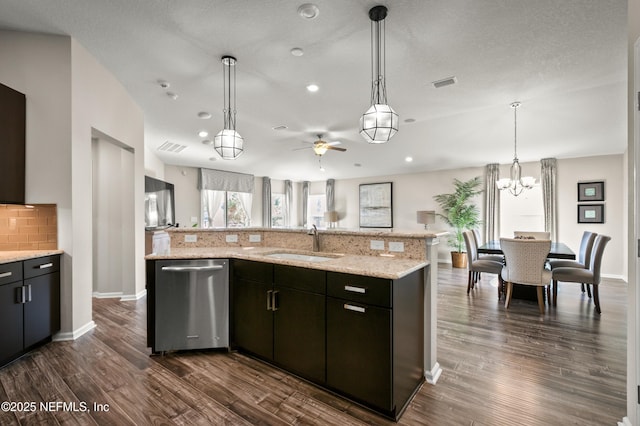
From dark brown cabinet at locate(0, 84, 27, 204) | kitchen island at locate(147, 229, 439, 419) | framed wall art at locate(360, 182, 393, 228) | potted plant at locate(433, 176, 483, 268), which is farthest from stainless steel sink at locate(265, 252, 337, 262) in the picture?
framed wall art at locate(360, 182, 393, 228)

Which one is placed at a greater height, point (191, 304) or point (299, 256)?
point (299, 256)

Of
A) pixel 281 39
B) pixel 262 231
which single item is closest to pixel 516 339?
pixel 262 231

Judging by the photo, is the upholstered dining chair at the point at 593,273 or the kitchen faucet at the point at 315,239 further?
the upholstered dining chair at the point at 593,273

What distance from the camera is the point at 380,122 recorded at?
7.51 ft

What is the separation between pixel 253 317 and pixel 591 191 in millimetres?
7140

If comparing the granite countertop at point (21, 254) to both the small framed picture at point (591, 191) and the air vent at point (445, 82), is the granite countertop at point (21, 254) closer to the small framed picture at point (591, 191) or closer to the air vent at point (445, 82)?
the air vent at point (445, 82)

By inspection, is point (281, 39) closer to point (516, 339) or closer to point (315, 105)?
point (315, 105)

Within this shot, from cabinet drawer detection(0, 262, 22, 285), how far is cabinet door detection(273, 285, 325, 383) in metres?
2.24

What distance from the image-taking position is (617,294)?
4.60m

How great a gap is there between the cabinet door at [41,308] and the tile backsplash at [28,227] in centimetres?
39

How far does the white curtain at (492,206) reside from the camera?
6.80 meters

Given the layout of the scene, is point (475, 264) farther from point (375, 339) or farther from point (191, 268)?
point (191, 268)

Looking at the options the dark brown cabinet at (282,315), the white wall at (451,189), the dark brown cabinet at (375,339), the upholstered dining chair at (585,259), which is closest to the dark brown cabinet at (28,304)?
the dark brown cabinet at (282,315)

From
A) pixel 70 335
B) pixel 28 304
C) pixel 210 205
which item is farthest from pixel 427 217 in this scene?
pixel 28 304
